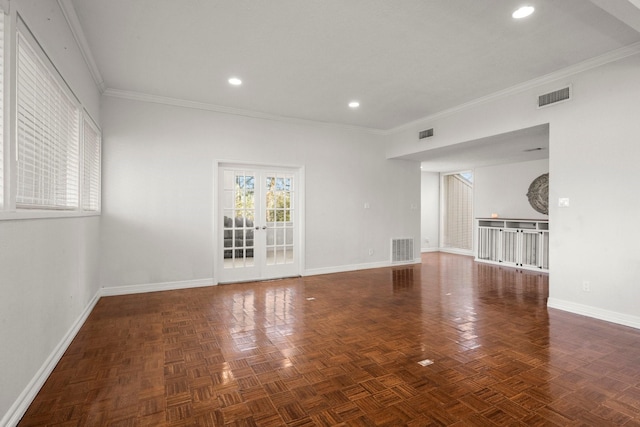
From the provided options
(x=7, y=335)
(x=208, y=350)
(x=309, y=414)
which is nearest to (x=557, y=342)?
(x=309, y=414)

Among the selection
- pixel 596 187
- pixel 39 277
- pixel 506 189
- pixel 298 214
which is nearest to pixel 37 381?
pixel 39 277

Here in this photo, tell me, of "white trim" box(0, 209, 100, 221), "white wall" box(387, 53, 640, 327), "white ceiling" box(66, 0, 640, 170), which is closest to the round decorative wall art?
"white ceiling" box(66, 0, 640, 170)

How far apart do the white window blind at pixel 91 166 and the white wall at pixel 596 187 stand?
5.38 metres

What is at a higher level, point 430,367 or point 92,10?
point 92,10

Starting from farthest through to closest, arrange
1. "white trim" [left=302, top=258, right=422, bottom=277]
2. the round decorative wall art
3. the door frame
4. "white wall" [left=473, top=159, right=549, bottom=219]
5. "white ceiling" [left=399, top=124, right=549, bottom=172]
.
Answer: "white wall" [left=473, top=159, right=549, bottom=219], the round decorative wall art, "white trim" [left=302, top=258, right=422, bottom=277], the door frame, "white ceiling" [left=399, top=124, right=549, bottom=172]

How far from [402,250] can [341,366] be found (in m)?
4.97

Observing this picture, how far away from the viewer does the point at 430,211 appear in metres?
9.73

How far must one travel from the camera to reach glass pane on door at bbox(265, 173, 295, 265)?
5.68 metres

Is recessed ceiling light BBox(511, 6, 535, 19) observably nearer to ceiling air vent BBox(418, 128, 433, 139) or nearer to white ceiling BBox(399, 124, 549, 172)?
white ceiling BBox(399, 124, 549, 172)

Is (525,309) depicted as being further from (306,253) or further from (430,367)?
(306,253)

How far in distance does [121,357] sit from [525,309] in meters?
4.27

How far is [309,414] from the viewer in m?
1.86

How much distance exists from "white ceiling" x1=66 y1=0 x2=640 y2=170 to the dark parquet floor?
264 cm

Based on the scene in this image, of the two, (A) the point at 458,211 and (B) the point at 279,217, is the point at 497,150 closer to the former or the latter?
(A) the point at 458,211
